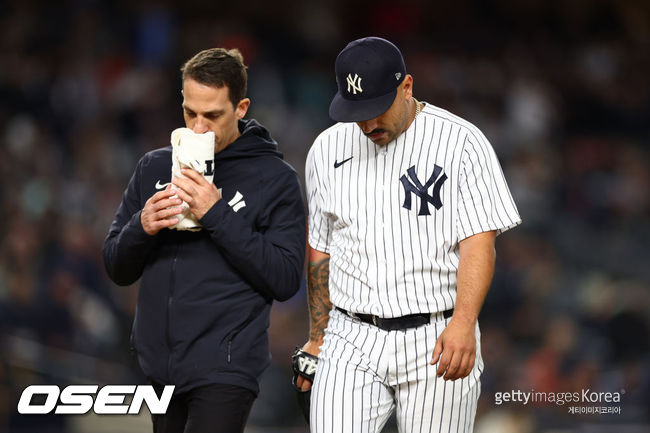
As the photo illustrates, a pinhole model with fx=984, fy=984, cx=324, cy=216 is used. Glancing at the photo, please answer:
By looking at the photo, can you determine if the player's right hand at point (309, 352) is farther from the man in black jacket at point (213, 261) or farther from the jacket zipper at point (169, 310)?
the jacket zipper at point (169, 310)

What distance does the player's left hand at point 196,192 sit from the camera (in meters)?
3.18

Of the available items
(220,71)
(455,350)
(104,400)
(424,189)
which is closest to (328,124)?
(104,400)

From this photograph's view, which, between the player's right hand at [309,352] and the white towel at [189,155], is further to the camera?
the player's right hand at [309,352]

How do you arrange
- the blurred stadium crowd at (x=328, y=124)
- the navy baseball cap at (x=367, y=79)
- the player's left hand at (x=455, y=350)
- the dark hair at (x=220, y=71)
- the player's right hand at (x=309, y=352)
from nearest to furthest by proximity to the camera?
1. the player's left hand at (x=455, y=350)
2. the navy baseball cap at (x=367, y=79)
3. the dark hair at (x=220, y=71)
4. the player's right hand at (x=309, y=352)
5. the blurred stadium crowd at (x=328, y=124)

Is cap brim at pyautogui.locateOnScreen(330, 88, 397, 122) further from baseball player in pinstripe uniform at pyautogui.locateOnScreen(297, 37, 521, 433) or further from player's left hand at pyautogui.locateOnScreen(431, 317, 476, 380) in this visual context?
player's left hand at pyautogui.locateOnScreen(431, 317, 476, 380)

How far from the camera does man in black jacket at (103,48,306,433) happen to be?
321 centimetres

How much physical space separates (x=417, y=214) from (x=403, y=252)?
135mm

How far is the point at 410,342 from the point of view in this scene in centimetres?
325

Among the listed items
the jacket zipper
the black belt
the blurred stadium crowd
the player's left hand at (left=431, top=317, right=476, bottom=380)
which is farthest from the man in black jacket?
the blurred stadium crowd

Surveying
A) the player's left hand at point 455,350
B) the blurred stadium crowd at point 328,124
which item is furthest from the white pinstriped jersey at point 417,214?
the blurred stadium crowd at point 328,124

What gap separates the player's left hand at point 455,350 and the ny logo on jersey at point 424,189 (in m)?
0.39

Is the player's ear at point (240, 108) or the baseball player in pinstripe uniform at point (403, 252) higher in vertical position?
the player's ear at point (240, 108)

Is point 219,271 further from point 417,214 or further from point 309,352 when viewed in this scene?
point 417,214

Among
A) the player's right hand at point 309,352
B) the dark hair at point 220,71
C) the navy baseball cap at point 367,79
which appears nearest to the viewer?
the navy baseball cap at point 367,79
